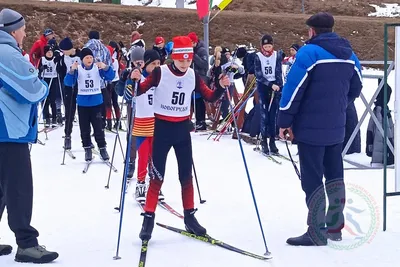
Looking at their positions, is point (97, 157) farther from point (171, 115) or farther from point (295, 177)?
point (171, 115)

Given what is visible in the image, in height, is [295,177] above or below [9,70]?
below

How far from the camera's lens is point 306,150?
5.16 m

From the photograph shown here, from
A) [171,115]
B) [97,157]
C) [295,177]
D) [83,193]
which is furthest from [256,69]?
[171,115]

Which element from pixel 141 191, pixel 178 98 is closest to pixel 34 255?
pixel 178 98

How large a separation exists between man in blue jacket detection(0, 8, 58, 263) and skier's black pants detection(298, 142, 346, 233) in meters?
2.19

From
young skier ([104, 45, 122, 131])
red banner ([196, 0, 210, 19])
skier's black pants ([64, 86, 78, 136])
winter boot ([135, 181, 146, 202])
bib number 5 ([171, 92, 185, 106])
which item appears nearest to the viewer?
bib number 5 ([171, 92, 185, 106])

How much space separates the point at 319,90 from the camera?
503 centimetres

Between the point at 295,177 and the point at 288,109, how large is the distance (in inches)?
130

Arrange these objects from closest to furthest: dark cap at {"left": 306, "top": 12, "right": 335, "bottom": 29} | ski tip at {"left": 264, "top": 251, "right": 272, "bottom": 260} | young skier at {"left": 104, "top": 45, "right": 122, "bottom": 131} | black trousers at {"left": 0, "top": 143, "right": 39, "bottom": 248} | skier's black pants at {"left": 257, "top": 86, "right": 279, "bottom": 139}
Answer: black trousers at {"left": 0, "top": 143, "right": 39, "bottom": 248}
ski tip at {"left": 264, "top": 251, "right": 272, "bottom": 260}
dark cap at {"left": 306, "top": 12, "right": 335, "bottom": 29}
skier's black pants at {"left": 257, "top": 86, "right": 279, "bottom": 139}
young skier at {"left": 104, "top": 45, "right": 122, "bottom": 131}

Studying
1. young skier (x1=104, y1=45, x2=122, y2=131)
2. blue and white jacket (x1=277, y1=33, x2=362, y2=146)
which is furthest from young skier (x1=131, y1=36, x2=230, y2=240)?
young skier (x1=104, y1=45, x2=122, y2=131)

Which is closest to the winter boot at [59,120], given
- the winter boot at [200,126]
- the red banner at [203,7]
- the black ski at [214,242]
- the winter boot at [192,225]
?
the winter boot at [200,126]

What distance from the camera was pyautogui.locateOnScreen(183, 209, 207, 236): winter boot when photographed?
17.9 feet

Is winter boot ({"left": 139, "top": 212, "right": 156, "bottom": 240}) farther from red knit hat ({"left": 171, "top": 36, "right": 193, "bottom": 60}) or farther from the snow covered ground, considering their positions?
red knit hat ({"left": 171, "top": 36, "right": 193, "bottom": 60})

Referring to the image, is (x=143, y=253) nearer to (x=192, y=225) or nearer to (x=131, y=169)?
(x=192, y=225)
